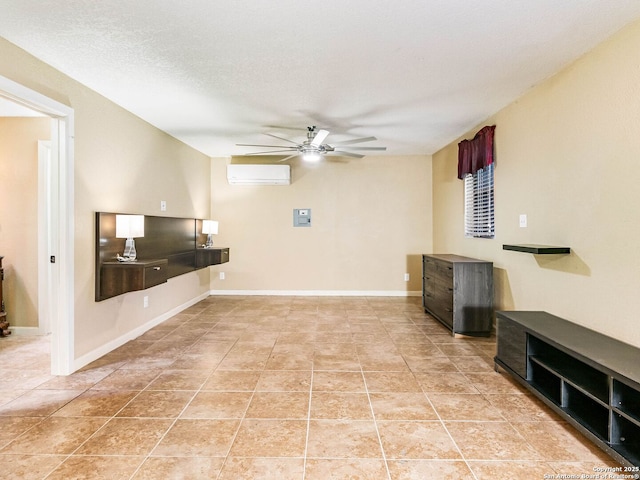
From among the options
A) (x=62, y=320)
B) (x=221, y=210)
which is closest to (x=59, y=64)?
(x=62, y=320)

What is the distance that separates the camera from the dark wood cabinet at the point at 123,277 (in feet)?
10.6

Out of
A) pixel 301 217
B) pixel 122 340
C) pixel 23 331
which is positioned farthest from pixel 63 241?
pixel 301 217

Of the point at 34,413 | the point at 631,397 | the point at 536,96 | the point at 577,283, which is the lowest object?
the point at 34,413

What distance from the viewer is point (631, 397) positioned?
70.5 inches

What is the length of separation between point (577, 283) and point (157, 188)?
185 inches

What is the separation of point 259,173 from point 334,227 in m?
1.70

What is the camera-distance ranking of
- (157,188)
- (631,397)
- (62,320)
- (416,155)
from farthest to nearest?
(416,155) → (157,188) → (62,320) → (631,397)

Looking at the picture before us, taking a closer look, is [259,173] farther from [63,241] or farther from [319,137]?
[63,241]

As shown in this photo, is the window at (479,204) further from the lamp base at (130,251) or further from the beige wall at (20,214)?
the beige wall at (20,214)

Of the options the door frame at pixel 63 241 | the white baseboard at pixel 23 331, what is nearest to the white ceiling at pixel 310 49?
the door frame at pixel 63 241

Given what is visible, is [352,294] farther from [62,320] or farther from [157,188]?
[62,320]

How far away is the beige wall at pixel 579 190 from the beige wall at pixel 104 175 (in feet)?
14.0

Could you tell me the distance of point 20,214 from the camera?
3.88 meters

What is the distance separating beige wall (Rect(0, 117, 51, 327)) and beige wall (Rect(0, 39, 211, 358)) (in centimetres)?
106
